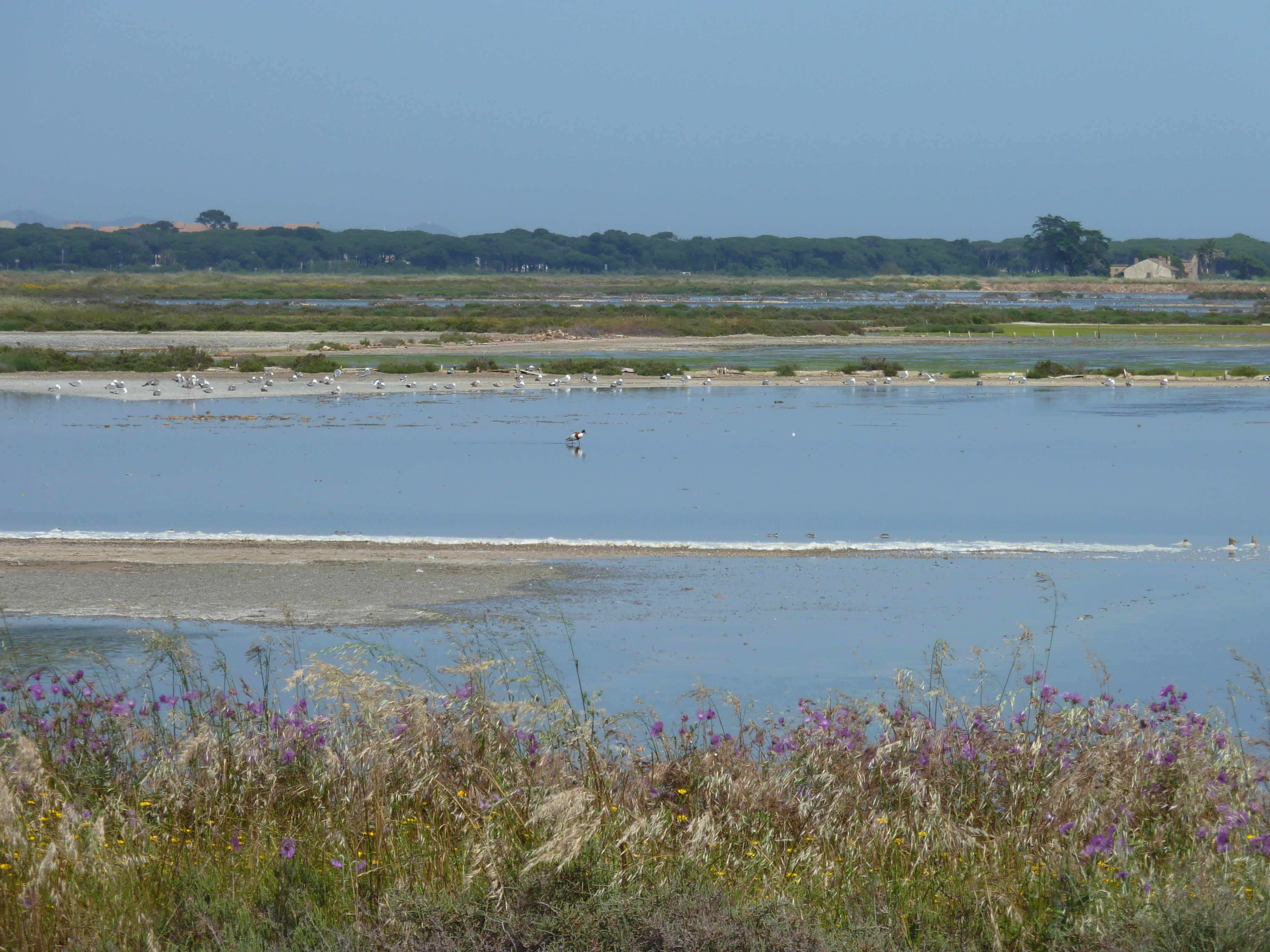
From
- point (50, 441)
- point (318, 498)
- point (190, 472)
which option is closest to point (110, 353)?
point (50, 441)

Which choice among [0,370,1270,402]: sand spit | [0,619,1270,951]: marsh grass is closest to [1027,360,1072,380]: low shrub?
[0,370,1270,402]: sand spit

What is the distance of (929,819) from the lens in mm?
5000

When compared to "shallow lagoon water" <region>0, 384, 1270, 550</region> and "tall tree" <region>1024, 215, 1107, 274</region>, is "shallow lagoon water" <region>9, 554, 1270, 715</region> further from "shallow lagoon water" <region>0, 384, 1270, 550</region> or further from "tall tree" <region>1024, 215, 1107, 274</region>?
"tall tree" <region>1024, 215, 1107, 274</region>

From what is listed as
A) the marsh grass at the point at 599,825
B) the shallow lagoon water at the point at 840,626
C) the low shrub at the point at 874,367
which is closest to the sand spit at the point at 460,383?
the low shrub at the point at 874,367

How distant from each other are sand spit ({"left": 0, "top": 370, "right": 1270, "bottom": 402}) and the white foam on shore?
820 inches

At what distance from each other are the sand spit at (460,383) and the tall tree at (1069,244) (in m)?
159

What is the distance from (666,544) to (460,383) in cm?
2579

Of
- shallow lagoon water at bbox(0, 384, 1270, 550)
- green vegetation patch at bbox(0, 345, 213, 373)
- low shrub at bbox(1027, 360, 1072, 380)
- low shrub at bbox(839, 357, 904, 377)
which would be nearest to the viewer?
shallow lagoon water at bbox(0, 384, 1270, 550)

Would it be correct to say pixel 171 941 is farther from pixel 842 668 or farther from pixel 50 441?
pixel 50 441

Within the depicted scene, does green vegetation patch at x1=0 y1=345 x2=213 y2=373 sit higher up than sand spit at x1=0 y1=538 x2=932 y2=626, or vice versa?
green vegetation patch at x1=0 y1=345 x2=213 y2=373

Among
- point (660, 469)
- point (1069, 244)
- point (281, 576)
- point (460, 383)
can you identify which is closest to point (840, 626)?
point (281, 576)

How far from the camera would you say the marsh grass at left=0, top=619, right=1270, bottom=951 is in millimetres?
4133

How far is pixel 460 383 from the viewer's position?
3919 centimetres

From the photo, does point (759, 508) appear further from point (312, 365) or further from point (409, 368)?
point (312, 365)
